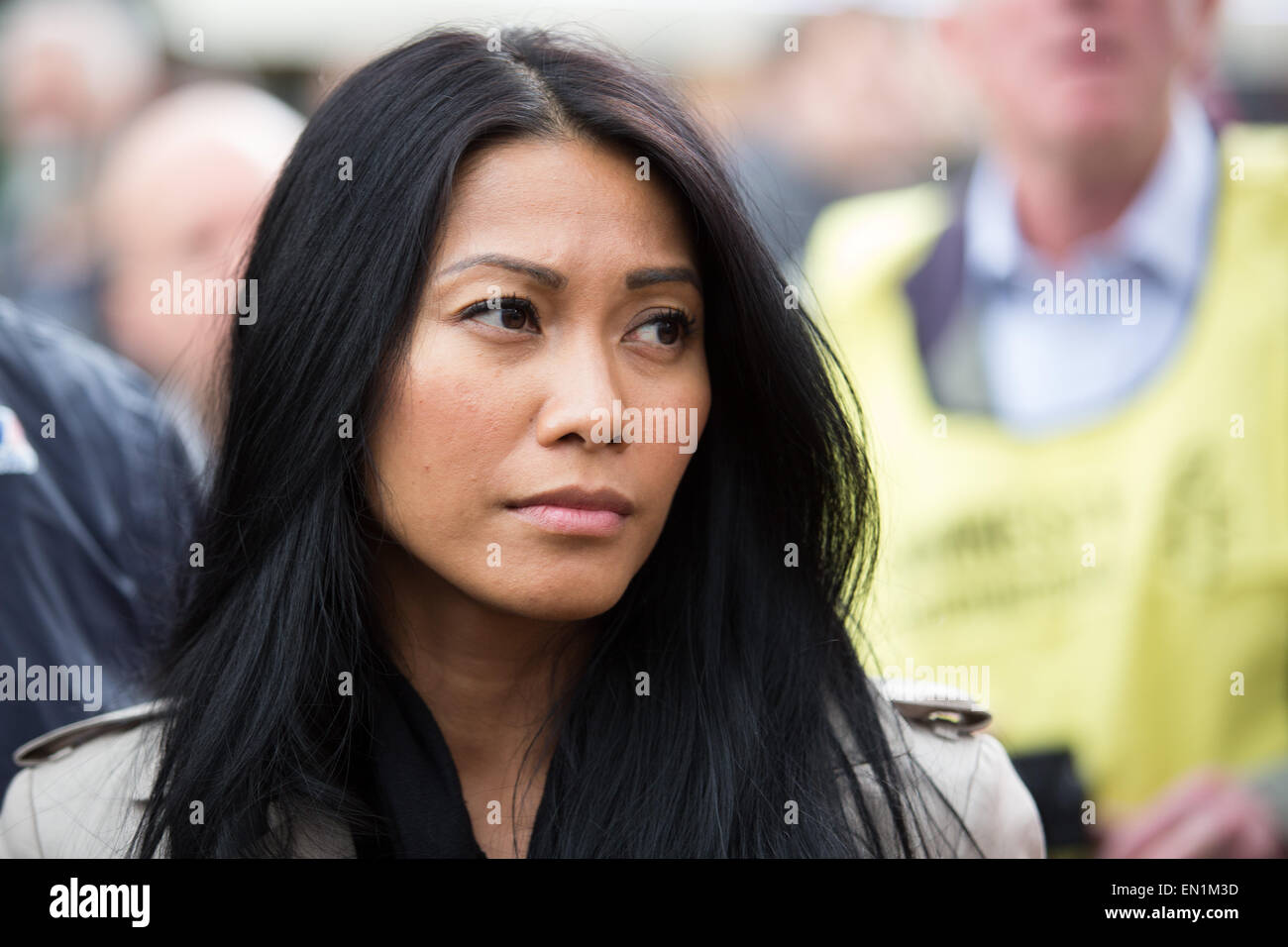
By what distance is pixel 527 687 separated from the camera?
2.04 metres

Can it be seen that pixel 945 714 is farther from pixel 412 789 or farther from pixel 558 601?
pixel 412 789

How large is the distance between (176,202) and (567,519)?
223 centimetres

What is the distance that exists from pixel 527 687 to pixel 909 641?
1.32 meters

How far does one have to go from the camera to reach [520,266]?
1777 millimetres

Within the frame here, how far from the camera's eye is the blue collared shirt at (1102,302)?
3133 mm

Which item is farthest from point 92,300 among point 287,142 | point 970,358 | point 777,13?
point 970,358

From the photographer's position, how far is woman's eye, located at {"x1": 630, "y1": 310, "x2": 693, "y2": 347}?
1.90 metres

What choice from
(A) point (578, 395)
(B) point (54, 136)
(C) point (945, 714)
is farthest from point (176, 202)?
(C) point (945, 714)

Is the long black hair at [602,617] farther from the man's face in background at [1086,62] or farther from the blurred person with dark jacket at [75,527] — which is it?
the man's face in background at [1086,62]

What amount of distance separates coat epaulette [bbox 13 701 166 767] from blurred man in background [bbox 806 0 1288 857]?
1.44m

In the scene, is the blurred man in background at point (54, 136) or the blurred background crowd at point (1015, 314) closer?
the blurred background crowd at point (1015, 314)

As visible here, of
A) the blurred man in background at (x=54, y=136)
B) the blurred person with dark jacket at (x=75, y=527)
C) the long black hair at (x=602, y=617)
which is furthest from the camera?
A: the blurred man in background at (x=54, y=136)

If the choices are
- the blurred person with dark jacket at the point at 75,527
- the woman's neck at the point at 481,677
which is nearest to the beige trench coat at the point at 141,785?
the blurred person with dark jacket at the point at 75,527

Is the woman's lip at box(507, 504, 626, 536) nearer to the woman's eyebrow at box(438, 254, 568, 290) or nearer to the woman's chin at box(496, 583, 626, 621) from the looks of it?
the woman's chin at box(496, 583, 626, 621)
